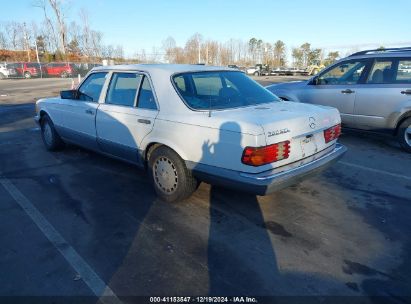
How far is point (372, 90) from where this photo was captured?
6555 millimetres

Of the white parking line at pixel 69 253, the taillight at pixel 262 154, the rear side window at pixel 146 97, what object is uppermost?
the rear side window at pixel 146 97

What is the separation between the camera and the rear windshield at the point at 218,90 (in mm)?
3904

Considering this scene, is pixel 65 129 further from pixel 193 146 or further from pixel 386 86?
pixel 386 86

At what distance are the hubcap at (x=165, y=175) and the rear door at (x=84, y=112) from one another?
1460mm

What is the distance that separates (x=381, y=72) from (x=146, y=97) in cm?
495

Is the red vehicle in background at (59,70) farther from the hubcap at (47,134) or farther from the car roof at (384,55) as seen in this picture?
the car roof at (384,55)

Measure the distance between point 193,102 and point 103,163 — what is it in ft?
8.56

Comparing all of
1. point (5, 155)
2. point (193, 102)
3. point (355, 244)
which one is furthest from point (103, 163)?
point (355, 244)

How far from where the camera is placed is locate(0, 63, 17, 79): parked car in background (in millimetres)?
34500

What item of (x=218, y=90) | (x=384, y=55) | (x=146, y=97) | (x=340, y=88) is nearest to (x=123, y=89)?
(x=146, y=97)

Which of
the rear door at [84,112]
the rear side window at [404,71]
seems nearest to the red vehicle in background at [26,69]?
the rear door at [84,112]

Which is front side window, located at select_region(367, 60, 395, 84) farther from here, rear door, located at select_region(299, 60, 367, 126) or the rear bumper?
the rear bumper

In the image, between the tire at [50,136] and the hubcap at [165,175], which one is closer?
the hubcap at [165,175]

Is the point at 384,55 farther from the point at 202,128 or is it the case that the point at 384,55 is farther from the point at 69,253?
the point at 69,253
